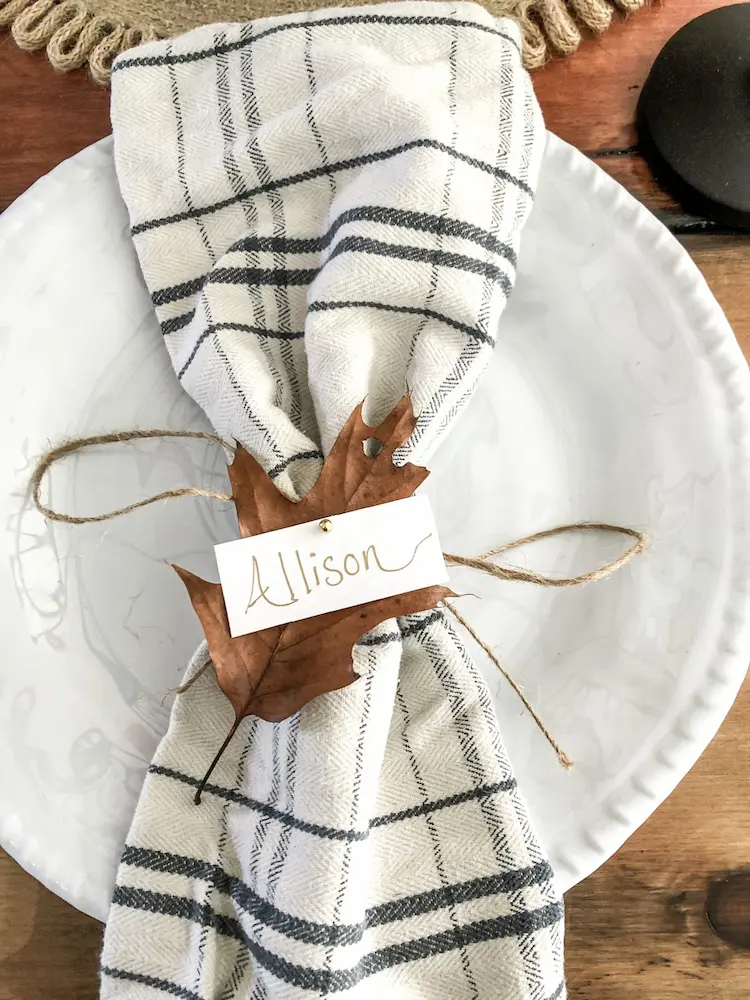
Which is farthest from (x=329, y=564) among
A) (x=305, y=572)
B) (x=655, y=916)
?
(x=655, y=916)

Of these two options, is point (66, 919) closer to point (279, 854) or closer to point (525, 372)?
point (279, 854)

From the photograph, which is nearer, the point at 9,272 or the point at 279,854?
the point at 279,854

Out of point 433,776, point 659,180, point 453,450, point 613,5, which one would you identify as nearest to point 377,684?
point 433,776

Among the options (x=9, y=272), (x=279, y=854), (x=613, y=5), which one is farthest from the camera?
(x=613, y=5)

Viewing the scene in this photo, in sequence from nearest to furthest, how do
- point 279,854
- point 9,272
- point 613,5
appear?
point 279,854 < point 9,272 < point 613,5

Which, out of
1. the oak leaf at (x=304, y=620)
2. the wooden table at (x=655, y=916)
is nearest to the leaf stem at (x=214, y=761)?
the oak leaf at (x=304, y=620)

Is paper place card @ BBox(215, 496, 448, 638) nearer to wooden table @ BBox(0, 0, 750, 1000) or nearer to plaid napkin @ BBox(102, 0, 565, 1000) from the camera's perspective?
plaid napkin @ BBox(102, 0, 565, 1000)
